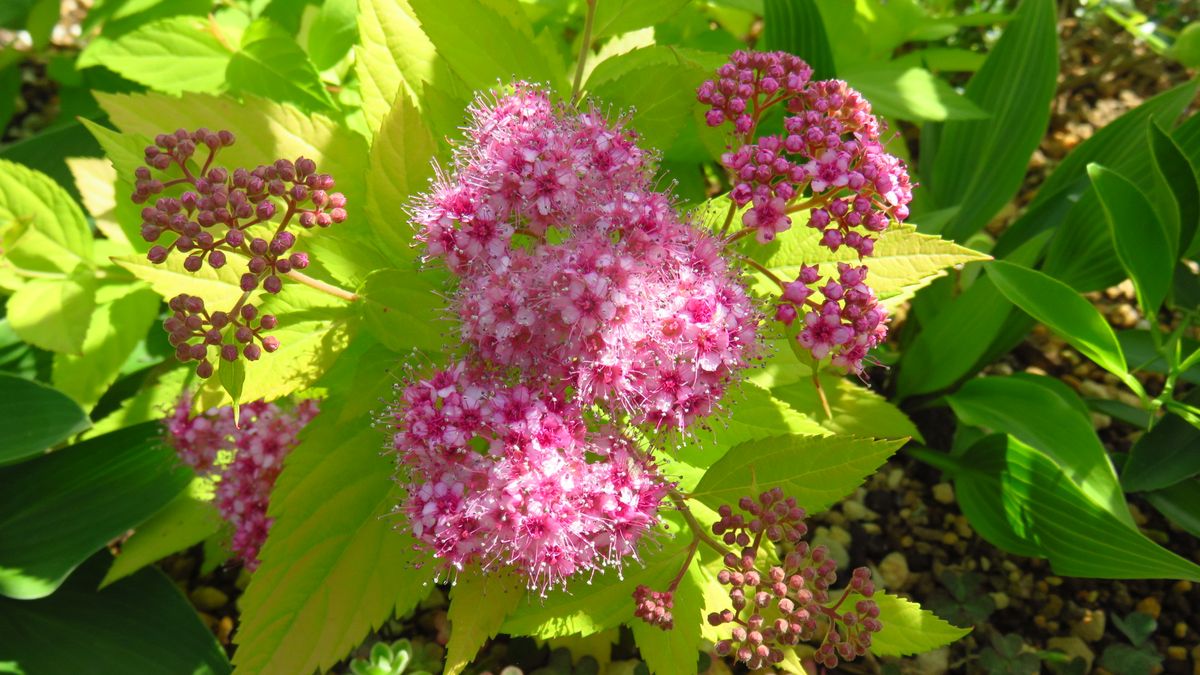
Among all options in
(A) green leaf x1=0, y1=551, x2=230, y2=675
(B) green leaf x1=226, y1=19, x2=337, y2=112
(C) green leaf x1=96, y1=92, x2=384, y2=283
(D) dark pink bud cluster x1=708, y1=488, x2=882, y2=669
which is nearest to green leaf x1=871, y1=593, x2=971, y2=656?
(D) dark pink bud cluster x1=708, y1=488, x2=882, y2=669

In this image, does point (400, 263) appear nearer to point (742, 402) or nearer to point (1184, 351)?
point (742, 402)

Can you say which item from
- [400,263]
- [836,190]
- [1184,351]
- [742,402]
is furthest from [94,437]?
[1184,351]

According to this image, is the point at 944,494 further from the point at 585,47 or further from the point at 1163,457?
the point at 585,47

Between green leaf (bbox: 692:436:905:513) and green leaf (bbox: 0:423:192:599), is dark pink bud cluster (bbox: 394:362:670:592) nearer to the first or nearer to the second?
green leaf (bbox: 692:436:905:513)

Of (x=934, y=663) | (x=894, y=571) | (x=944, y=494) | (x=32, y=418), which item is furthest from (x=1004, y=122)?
(x=32, y=418)

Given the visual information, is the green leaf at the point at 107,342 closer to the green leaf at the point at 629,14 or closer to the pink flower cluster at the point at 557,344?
the pink flower cluster at the point at 557,344

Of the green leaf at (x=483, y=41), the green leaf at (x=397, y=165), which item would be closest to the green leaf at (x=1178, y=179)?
the green leaf at (x=483, y=41)
